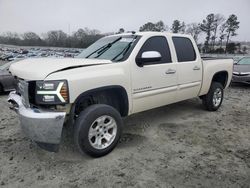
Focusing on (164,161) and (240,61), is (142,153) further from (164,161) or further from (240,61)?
(240,61)

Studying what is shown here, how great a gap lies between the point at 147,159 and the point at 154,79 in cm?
141

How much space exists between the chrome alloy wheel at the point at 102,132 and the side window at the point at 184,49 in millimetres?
2082

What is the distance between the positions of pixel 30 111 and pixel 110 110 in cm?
109

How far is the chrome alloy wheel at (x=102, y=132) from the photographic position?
140 inches

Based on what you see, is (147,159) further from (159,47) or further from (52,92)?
(159,47)

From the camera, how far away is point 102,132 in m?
3.68

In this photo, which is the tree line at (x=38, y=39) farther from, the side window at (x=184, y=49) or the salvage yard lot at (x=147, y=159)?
the salvage yard lot at (x=147, y=159)

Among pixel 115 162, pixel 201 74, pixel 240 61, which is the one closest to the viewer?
pixel 115 162

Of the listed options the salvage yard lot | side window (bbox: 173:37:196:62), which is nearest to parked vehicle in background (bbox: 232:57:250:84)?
the salvage yard lot

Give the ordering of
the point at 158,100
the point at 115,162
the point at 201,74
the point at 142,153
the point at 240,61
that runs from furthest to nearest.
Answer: the point at 240,61 < the point at 201,74 < the point at 158,100 < the point at 142,153 < the point at 115,162

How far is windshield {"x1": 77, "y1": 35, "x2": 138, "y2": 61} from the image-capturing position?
413cm

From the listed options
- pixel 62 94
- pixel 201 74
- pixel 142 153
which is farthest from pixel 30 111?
pixel 201 74

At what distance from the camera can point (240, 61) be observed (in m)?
12.1

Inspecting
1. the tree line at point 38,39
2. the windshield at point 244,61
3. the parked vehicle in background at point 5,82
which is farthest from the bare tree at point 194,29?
the parked vehicle in background at point 5,82
